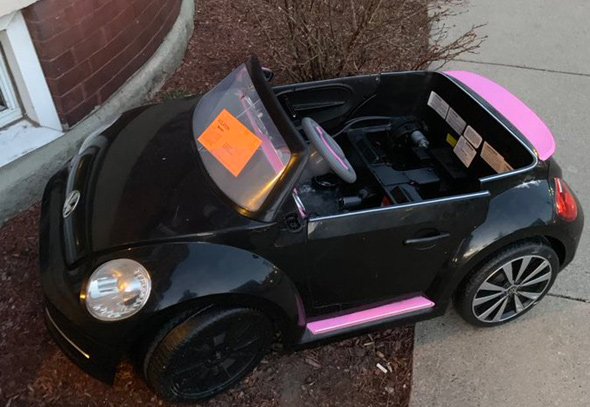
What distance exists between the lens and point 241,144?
8.09 ft

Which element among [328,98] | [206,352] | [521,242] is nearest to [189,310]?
[206,352]

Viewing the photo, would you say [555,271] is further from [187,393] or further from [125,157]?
[125,157]

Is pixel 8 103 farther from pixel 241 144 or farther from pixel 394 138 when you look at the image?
pixel 394 138

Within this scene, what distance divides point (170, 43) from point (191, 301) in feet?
9.12

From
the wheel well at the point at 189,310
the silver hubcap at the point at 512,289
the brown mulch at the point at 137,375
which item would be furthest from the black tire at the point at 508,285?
the wheel well at the point at 189,310

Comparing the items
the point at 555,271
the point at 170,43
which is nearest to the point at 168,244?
the point at 555,271

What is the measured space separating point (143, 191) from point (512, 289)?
5.83ft

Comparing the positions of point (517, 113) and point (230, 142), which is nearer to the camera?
point (230, 142)

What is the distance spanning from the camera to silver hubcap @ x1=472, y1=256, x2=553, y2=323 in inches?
112

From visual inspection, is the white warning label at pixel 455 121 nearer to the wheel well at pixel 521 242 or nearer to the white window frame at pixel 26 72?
the wheel well at pixel 521 242

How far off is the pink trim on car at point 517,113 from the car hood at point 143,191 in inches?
56.2

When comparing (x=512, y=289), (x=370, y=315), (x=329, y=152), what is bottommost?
(x=512, y=289)

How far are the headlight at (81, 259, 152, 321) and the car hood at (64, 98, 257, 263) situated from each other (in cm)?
9

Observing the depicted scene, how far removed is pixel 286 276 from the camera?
2418 millimetres
